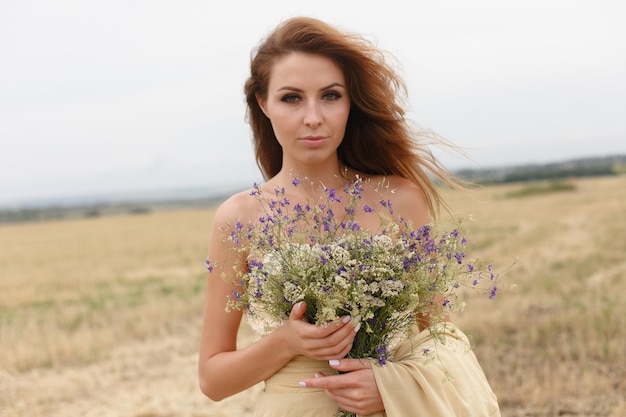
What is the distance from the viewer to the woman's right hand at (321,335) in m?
2.28

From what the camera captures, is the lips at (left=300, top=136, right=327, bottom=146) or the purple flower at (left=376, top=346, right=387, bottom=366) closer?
the purple flower at (left=376, top=346, right=387, bottom=366)

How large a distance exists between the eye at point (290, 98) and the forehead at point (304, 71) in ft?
0.15

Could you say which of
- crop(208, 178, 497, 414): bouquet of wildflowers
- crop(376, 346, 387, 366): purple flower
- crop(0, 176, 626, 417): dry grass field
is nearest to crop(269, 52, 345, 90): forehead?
crop(208, 178, 497, 414): bouquet of wildflowers

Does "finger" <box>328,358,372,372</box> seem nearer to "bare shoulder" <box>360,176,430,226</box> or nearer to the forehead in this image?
"bare shoulder" <box>360,176,430,226</box>

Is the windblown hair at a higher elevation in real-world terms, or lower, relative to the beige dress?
higher

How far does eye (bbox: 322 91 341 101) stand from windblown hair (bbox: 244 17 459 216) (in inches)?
4.3

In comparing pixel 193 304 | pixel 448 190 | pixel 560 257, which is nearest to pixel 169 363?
pixel 193 304

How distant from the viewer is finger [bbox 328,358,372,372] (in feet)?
7.85

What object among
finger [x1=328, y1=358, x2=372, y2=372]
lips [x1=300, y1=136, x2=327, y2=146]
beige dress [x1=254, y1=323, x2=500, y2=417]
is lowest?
beige dress [x1=254, y1=323, x2=500, y2=417]

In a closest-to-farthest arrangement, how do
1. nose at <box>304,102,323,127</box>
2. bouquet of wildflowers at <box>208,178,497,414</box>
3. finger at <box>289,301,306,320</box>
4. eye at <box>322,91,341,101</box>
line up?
bouquet of wildflowers at <box>208,178,497,414</box> < finger at <box>289,301,306,320</box> < nose at <box>304,102,323,127</box> < eye at <box>322,91,341,101</box>

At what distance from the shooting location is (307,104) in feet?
9.07

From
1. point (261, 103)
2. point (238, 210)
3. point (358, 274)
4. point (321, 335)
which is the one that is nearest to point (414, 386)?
point (321, 335)

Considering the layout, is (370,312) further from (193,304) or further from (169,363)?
(193,304)

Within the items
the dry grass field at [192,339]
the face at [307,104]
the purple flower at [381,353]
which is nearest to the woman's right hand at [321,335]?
the purple flower at [381,353]
